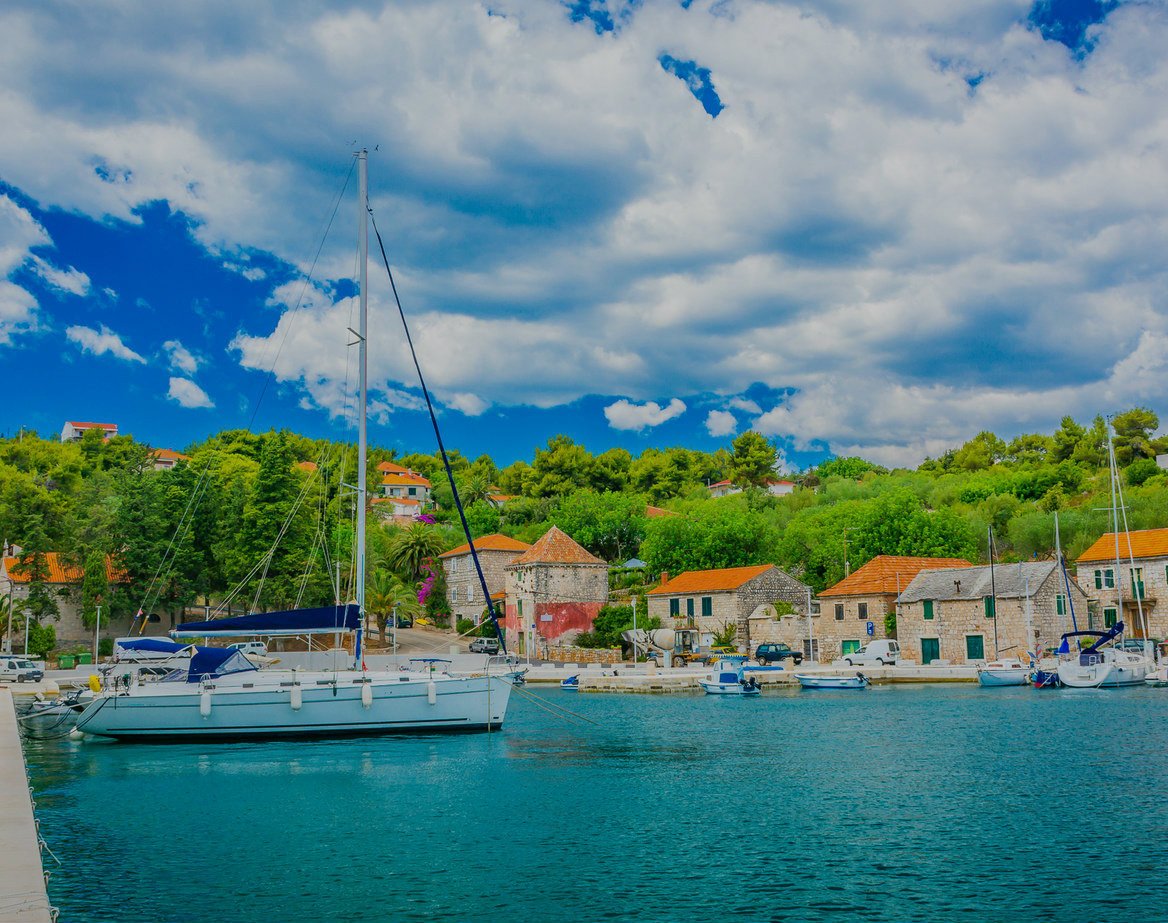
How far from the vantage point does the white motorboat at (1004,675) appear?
49.6m

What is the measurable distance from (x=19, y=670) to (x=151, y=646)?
20573 millimetres

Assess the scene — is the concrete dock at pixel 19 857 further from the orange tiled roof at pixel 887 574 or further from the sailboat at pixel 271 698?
the orange tiled roof at pixel 887 574

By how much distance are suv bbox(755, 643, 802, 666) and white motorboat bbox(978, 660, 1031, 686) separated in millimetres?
11282

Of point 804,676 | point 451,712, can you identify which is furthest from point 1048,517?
point 451,712

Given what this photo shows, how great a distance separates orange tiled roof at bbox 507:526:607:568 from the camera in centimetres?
6750

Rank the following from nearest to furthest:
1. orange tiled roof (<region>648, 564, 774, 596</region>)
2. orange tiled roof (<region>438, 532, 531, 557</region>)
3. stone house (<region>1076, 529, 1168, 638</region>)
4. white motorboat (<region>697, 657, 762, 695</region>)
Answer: white motorboat (<region>697, 657, 762, 695</region>)
stone house (<region>1076, 529, 1168, 638</region>)
orange tiled roof (<region>648, 564, 774, 596</region>)
orange tiled roof (<region>438, 532, 531, 557</region>)

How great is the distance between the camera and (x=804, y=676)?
5116cm

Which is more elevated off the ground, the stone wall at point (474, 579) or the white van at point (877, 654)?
the stone wall at point (474, 579)

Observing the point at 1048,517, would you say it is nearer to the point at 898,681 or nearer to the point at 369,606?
the point at 898,681

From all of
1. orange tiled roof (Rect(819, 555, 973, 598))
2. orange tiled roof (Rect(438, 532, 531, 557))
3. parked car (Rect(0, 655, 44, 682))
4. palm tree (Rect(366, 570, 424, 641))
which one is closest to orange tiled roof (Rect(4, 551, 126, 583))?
parked car (Rect(0, 655, 44, 682))

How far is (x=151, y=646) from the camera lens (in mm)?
33219

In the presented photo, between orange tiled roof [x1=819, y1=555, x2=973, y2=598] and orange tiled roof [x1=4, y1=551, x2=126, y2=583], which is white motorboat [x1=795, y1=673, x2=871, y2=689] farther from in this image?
orange tiled roof [x1=4, y1=551, x2=126, y2=583]

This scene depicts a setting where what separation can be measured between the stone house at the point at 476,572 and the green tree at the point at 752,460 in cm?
5093

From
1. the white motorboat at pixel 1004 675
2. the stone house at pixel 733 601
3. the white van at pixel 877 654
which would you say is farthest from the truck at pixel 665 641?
the white motorboat at pixel 1004 675
